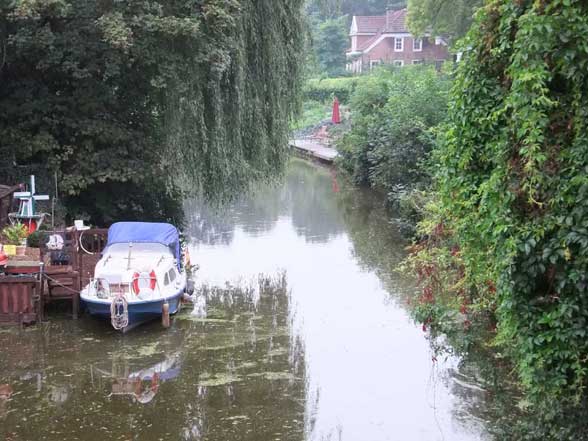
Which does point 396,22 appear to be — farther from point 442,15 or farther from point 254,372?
point 254,372

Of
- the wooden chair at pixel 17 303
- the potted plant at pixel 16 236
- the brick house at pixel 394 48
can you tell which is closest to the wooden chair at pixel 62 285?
the wooden chair at pixel 17 303

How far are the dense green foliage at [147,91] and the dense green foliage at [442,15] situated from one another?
7.28 meters

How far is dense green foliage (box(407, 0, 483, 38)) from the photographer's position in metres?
31.0

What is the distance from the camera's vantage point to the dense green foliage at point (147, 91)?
15.4 m

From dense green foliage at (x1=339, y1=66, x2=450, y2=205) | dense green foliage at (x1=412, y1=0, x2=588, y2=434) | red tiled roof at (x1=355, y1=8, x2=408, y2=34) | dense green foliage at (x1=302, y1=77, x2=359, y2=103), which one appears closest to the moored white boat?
dense green foliage at (x1=412, y1=0, x2=588, y2=434)

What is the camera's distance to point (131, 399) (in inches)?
404

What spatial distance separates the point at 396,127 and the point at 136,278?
1553 cm

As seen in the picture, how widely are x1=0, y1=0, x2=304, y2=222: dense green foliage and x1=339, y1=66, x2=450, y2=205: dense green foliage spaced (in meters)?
6.64

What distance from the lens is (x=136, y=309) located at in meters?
12.9

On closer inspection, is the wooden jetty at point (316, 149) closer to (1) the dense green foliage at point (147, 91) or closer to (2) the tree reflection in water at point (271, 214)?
(2) the tree reflection in water at point (271, 214)

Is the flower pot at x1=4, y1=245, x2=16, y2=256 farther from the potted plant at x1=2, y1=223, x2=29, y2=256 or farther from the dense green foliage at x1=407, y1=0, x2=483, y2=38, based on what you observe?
the dense green foliage at x1=407, y1=0, x2=483, y2=38

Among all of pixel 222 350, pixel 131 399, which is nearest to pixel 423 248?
pixel 222 350

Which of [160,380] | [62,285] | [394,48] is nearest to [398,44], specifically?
[394,48]

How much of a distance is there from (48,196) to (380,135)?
16.8 meters
